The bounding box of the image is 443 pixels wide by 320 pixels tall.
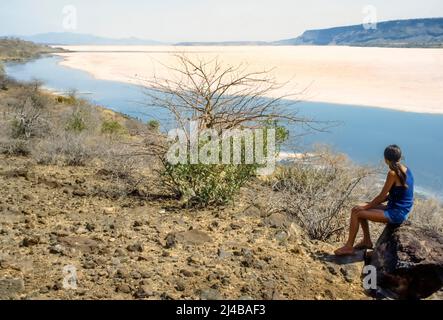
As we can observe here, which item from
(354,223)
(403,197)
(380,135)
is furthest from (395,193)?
(380,135)

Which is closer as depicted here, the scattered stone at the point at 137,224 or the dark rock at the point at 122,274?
the dark rock at the point at 122,274

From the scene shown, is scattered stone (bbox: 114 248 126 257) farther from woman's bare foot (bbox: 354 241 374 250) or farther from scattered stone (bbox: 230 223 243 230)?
woman's bare foot (bbox: 354 241 374 250)

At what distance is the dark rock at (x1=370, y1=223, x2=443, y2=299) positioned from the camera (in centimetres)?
436

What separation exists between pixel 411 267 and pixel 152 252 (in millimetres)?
2445

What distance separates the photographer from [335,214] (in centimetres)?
615

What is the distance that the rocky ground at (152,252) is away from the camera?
161 inches

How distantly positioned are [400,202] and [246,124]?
3.28 meters

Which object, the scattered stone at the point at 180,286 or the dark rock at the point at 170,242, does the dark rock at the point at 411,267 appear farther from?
the dark rock at the point at 170,242

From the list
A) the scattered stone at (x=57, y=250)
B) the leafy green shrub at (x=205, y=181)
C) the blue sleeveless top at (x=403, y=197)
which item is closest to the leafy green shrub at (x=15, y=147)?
the leafy green shrub at (x=205, y=181)

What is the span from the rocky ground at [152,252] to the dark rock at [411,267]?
0.98 feet

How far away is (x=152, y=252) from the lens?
16.1 ft

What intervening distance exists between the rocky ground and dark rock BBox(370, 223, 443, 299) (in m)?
0.30

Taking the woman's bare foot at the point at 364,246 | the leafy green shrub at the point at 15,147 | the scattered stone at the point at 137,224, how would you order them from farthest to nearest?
the leafy green shrub at the point at 15,147, the scattered stone at the point at 137,224, the woman's bare foot at the point at 364,246

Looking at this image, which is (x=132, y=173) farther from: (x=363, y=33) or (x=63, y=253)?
(x=363, y=33)
